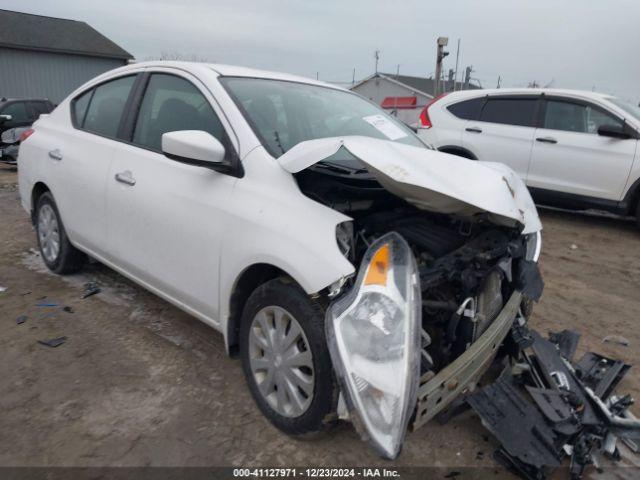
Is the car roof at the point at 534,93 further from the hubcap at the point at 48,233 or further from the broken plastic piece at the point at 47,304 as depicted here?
the broken plastic piece at the point at 47,304

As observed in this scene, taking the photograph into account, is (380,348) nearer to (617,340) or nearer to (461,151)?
(617,340)

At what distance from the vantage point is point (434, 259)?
2.51 meters

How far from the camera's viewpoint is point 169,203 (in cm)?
286

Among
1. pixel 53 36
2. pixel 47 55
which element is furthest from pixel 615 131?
pixel 53 36

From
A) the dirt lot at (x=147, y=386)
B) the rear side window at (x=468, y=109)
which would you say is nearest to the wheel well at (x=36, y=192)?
the dirt lot at (x=147, y=386)

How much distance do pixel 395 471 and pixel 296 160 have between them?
4.97 ft

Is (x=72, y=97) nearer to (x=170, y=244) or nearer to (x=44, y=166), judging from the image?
(x=44, y=166)

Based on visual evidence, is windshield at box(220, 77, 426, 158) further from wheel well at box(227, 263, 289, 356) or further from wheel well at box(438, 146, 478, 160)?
wheel well at box(438, 146, 478, 160)

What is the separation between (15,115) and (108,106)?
11432 mm

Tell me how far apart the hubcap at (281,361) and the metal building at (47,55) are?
25737 mm

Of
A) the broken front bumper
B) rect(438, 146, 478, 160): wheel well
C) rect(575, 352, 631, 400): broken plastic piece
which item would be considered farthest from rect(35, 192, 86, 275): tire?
rect(438, 146, 478, 160): wheel well

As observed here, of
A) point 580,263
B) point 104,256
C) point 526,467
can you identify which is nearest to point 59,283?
point 104,256

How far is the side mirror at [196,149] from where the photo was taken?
2.49 metres

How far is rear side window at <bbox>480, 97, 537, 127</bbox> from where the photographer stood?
7.15m
